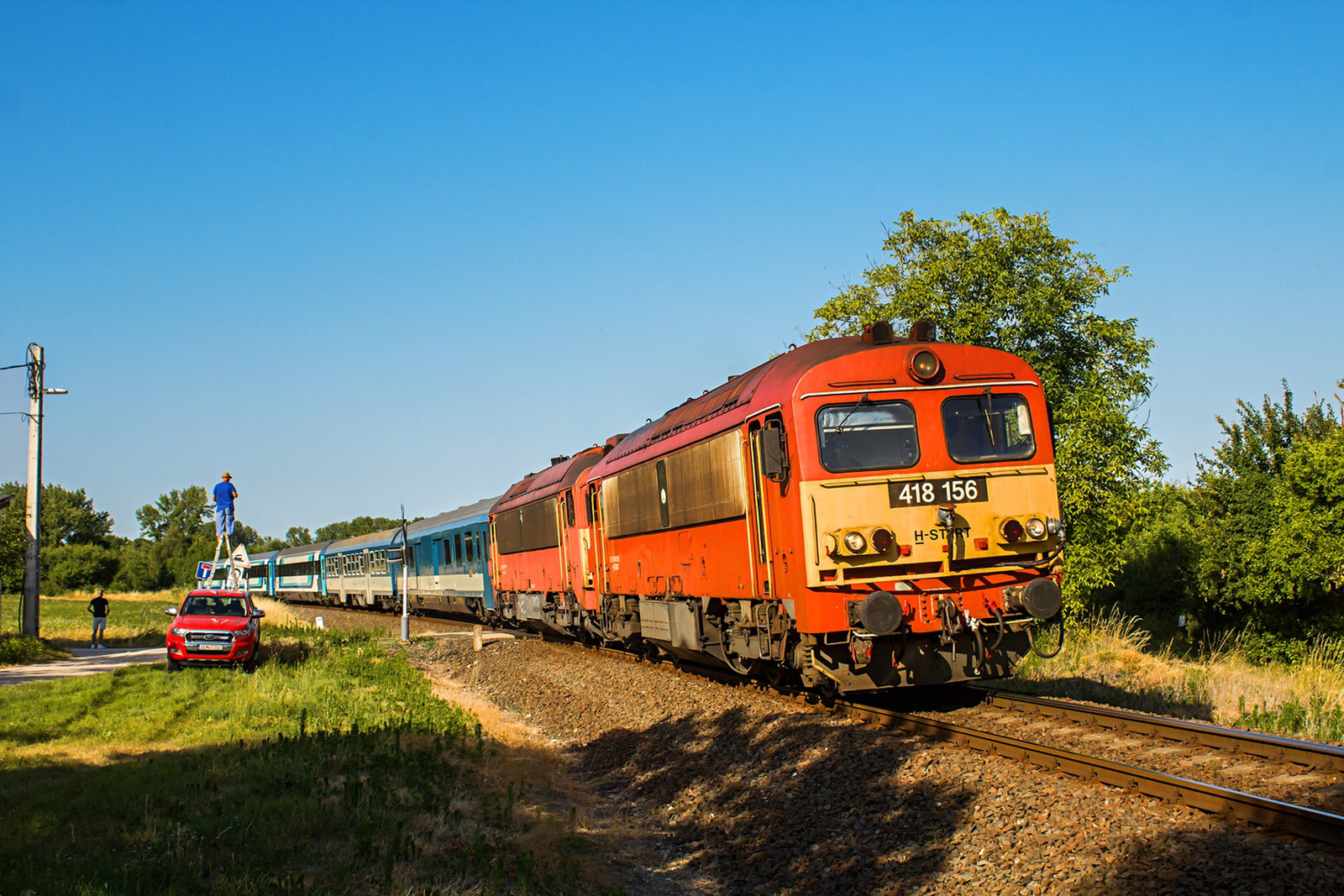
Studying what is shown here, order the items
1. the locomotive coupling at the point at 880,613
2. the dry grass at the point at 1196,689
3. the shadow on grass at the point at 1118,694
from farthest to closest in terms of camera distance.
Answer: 1. the shadow on grass at the point at 1118,694
2. the dry grass at the point at 1196,689
3. the locomotive coupling at the point at 880,613

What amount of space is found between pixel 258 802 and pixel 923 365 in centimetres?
739

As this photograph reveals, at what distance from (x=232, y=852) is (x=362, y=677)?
36.9 ft

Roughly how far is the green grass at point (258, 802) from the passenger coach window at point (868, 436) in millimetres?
4293

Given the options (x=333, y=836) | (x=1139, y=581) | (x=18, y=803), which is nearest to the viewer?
(x=333, y=836)

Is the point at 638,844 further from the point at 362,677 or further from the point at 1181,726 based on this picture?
the point at 362,677

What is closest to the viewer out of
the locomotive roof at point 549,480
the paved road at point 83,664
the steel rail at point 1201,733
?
the steel rail at point 1201,733

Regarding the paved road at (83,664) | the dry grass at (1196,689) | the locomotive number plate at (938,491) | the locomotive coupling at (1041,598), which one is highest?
the locomotive number plate at (938,491)

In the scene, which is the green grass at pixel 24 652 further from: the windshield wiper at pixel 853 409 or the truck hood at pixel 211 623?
the windshield wiper at pixel 853 409

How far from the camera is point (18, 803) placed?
826cm

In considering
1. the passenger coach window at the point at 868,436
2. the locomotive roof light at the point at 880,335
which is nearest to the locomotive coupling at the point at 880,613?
the passenger coach window at the point at 868,436

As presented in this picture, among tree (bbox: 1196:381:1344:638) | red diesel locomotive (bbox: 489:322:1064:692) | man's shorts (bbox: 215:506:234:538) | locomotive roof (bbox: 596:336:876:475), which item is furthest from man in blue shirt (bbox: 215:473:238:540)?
tree (bbox: 1196:381:1344:638)

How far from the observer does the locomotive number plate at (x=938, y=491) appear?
9.82 m

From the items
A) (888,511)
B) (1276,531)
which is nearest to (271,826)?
(888,511)

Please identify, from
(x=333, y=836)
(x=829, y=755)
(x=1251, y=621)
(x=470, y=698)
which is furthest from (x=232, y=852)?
(x=1251, y=621)
